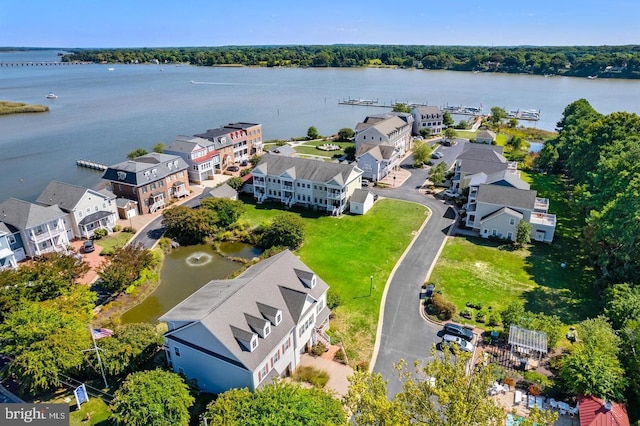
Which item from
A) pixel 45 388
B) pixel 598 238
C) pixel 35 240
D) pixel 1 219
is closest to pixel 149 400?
pixel 45 388

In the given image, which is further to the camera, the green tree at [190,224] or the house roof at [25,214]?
the green tree at [190,224]

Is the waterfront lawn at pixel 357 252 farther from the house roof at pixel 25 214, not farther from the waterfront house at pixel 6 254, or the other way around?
the waterfront house at pixel 6 254

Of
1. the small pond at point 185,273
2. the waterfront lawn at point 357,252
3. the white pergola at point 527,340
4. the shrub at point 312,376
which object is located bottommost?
the small pond at point 185,273

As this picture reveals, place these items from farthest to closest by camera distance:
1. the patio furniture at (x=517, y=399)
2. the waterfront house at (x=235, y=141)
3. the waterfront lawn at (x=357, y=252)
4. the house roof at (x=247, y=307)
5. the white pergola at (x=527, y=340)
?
the waterfront house at (x=235, y=141) → the waterfront lawn at (x=357, y=252) → the white pergola at (x=527, y=340) → the patio furniture at (x=517, y=399) → the house roof at (x=247, y=307)

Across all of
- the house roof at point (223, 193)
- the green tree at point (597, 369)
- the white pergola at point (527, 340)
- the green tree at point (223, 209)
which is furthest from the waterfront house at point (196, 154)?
the green tree at point (597, 369)

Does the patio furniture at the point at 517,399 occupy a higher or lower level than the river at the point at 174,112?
lower

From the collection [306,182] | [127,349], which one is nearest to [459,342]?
[127,349]

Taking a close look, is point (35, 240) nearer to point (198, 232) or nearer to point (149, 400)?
point (198, 232)

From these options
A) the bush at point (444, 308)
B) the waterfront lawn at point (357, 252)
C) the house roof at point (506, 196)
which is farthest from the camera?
the house roof at point (506, 196)

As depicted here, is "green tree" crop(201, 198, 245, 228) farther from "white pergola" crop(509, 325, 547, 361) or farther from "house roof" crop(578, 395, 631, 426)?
"house roof" crop(578, 395, 631, 426)

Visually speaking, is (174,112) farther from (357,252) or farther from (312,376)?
(312,376)
